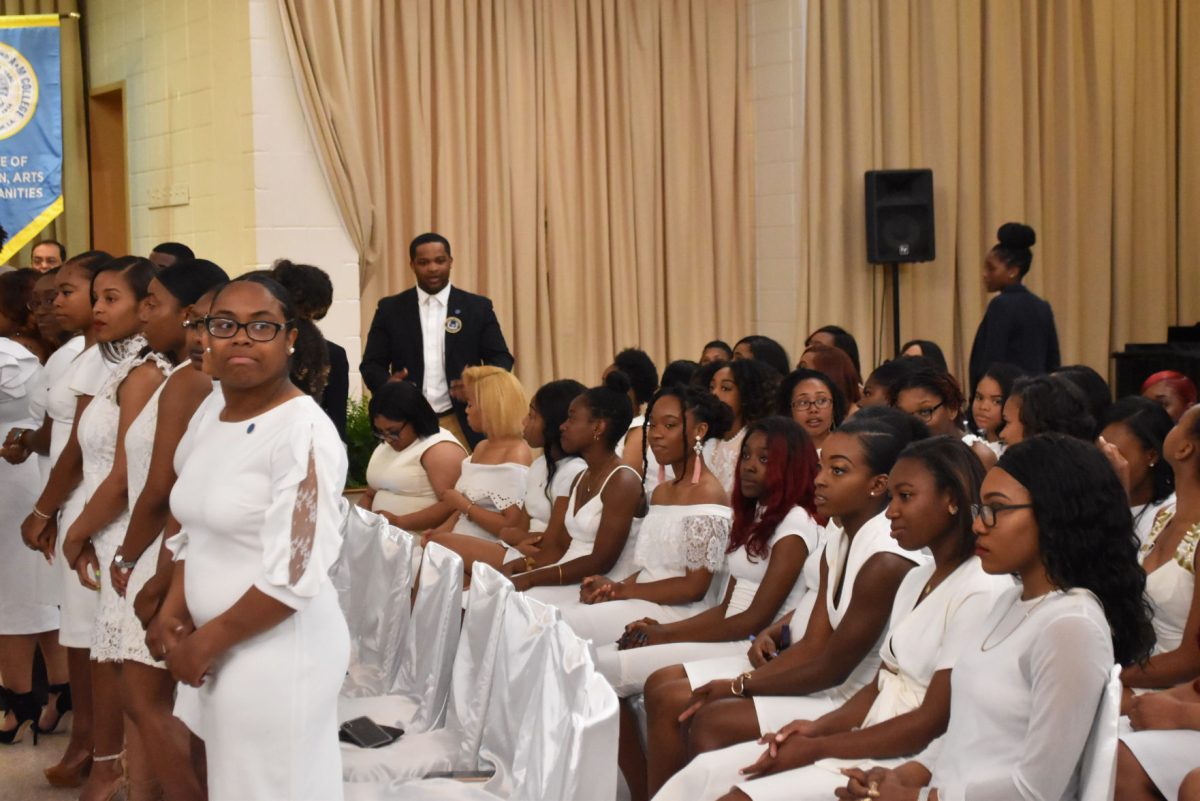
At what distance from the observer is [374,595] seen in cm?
436

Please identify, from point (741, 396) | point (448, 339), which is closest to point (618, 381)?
point (741, 396)

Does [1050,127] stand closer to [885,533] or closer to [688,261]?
[688,261]

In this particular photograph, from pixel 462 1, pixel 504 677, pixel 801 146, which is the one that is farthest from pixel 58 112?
pixel 504 677

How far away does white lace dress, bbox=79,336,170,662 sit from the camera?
335 cm

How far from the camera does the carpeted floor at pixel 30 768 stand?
4.17 m

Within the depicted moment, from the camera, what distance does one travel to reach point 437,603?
3838 mm

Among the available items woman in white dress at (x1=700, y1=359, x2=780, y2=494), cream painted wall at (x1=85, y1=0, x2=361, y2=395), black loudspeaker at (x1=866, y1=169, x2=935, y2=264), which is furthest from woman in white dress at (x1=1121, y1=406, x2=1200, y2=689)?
black loudspeaker at (x1=866, y1=169, x2=935, y2=264)

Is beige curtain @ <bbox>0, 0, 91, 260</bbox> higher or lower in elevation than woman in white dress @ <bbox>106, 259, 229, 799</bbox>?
higher

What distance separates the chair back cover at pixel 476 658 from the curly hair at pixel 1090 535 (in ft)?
4.04

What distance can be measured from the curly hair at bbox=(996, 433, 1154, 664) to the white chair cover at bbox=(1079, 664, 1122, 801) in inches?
5.8

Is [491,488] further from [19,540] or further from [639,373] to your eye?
[19,540]

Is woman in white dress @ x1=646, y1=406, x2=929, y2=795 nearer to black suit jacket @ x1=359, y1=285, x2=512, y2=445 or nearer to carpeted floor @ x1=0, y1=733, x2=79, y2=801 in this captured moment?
carpeted floor @ x1=0, y1=733, x2=79, y2=801

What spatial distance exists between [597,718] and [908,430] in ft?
4.28

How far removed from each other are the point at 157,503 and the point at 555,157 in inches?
235
